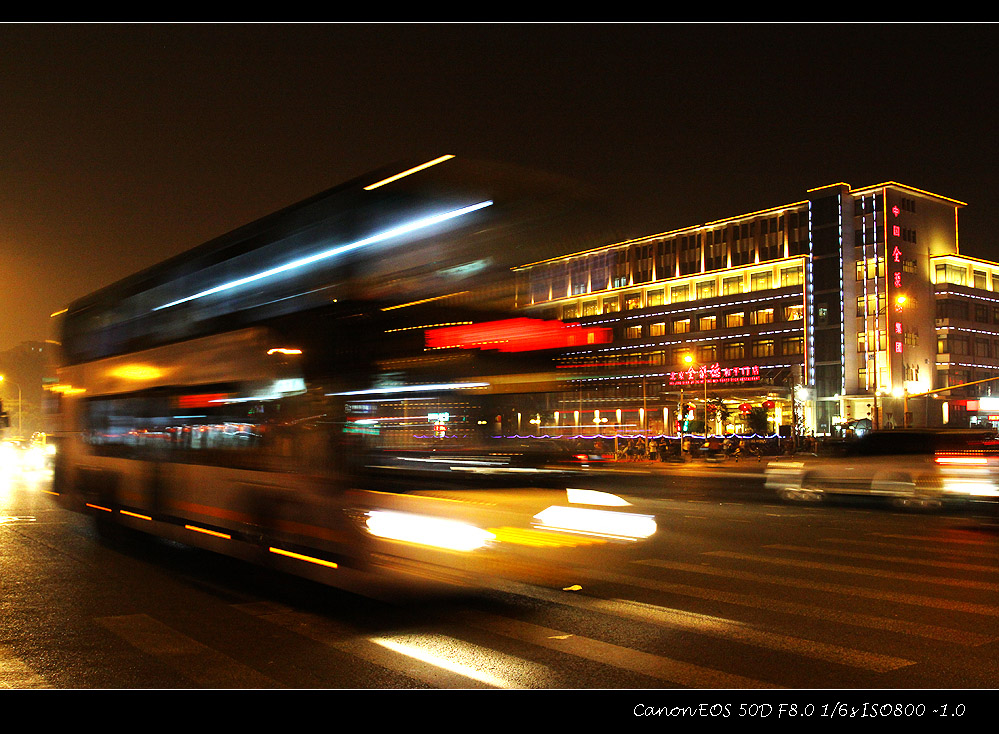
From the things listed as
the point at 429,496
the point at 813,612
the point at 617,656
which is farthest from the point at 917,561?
the point at 429,496

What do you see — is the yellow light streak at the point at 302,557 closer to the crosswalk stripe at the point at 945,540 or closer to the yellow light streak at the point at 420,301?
the yellow light streak at the point at 420,301

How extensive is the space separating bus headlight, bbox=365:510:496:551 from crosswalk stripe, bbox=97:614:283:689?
1630 mm

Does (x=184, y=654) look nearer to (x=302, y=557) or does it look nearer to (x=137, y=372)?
(x=302, y=557)

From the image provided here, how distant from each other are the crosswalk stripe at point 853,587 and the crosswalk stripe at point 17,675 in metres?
7.46

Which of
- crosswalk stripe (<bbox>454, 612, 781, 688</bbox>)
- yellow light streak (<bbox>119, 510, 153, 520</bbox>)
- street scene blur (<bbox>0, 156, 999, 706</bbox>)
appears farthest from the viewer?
yellow light streak (<bbox>119, 510, 153, 520</bbox>)

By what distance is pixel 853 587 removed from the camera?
9.75 meters

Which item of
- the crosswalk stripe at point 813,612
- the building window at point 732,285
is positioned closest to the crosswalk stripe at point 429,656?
the crosswalk stripe at point 813,612

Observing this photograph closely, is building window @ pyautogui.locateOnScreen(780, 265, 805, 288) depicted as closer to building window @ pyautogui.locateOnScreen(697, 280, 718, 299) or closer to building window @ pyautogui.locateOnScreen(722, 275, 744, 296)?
building window @ pyautogui.locateOnScreen(722, 275, 744, 296)

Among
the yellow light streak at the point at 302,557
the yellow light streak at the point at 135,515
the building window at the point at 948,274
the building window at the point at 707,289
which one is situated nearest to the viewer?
the yellow light streak at the point at 302,557

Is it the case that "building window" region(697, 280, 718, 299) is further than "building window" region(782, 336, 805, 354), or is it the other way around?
"building window" region(697, 280, 718, 299)

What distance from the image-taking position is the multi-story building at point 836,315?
3076 inches

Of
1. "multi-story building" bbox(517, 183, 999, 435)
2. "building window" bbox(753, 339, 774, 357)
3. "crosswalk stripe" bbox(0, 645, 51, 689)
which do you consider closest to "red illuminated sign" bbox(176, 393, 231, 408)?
"crosswalk stripe" bbox(0, 645, 51, 689)

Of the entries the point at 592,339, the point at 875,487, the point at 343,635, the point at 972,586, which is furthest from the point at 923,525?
the point at 343,635

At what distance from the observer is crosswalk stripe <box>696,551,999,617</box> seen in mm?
8594
